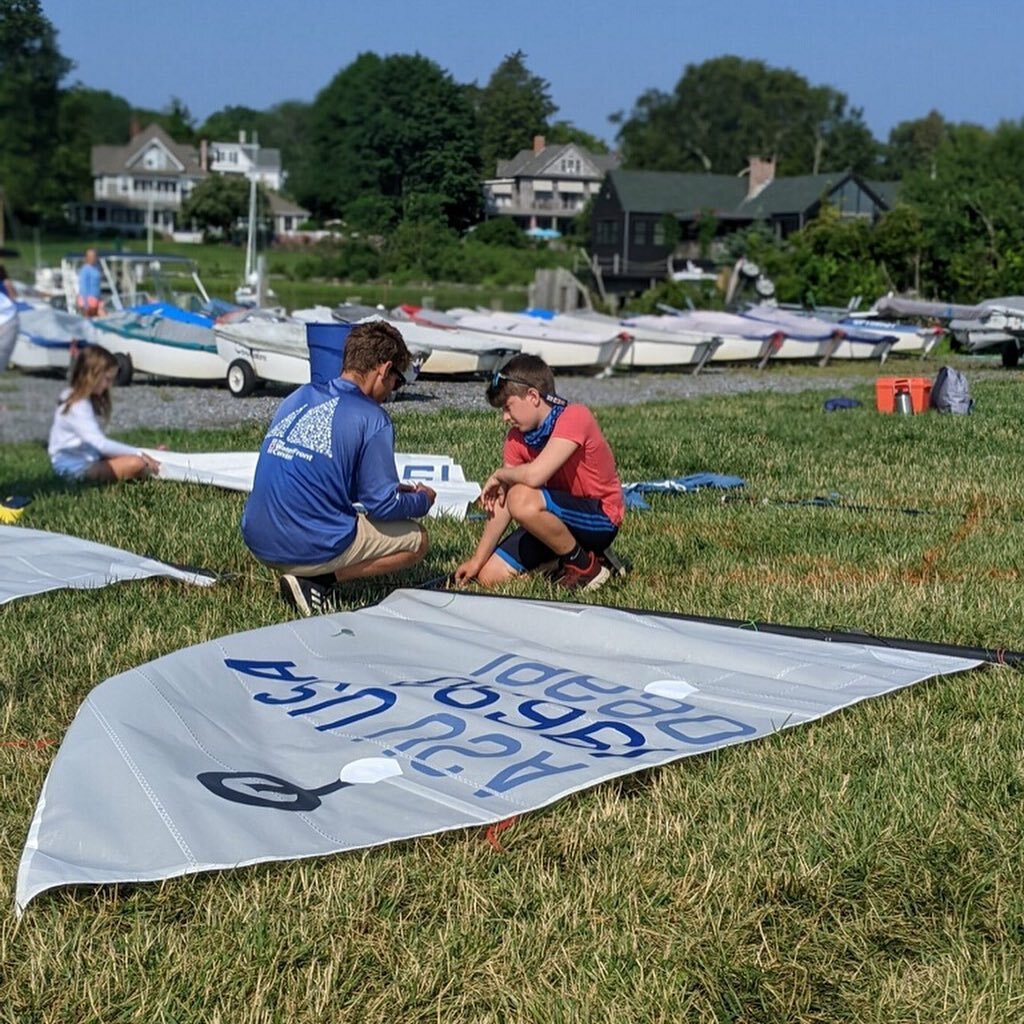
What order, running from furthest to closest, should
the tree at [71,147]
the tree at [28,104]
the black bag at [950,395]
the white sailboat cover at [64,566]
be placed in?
the black bag at [950,395] < the tree at [71,147] < the tree at [28,104] < the white sailboat cover at [64,566]

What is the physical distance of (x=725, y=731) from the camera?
4.67m

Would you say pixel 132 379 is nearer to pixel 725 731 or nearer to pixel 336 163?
pixel 336 163

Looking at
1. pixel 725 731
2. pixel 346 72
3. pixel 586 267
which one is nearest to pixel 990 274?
pixel 586 267

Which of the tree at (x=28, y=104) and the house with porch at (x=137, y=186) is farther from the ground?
the house with porch at (x=137, y=186)

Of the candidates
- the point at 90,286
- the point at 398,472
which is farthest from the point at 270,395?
the point at 398,472

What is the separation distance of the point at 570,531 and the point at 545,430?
0.53 meters

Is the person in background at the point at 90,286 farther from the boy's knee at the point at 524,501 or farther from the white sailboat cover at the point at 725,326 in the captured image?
the boy's knee at the point at 524,501

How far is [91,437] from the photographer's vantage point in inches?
402

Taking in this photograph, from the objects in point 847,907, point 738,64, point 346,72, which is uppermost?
point 738,64

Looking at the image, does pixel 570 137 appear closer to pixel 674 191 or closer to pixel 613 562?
pixel 613 562

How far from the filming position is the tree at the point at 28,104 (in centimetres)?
909

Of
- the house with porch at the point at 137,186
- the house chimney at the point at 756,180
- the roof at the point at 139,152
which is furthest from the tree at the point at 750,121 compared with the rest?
the house with porch at the point at 137,186

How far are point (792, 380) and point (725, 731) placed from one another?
19536 mm

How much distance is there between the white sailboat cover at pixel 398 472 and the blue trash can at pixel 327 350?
130 centimetres
